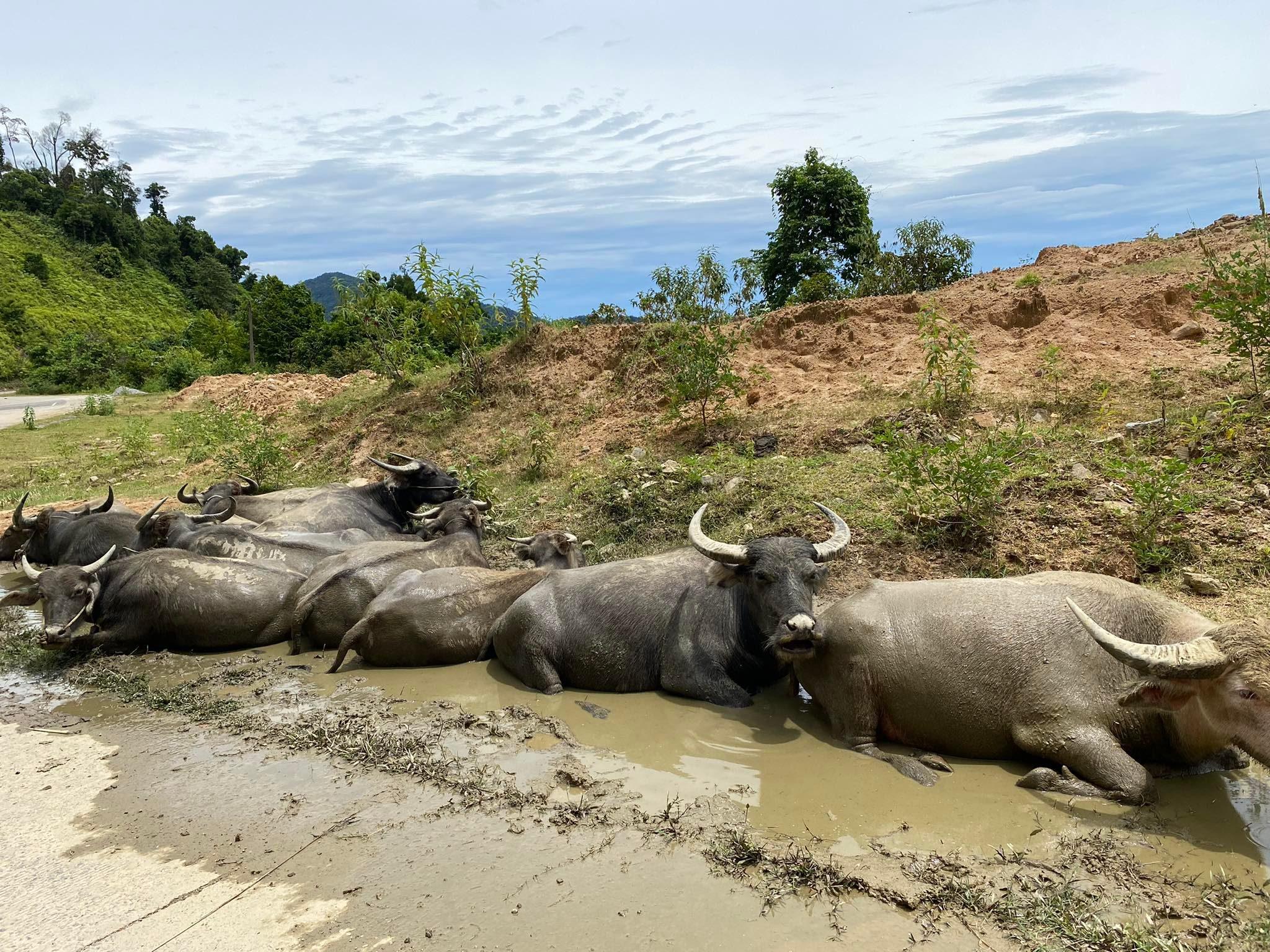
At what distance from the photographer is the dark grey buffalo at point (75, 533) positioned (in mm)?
8281

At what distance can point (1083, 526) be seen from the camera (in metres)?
6.19

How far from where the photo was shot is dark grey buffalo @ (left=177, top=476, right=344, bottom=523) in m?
9.34

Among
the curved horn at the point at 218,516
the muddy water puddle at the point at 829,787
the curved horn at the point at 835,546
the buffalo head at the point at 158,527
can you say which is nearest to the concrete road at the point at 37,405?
the curved horn at the point at 218,516

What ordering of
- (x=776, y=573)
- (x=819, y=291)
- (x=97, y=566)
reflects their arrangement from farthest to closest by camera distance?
(x=819, y=291)
(x=97, y=566)
(x=776, y=573)

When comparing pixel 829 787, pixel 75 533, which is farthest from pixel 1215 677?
pixel 75 533

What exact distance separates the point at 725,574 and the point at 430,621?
2153 millimetres

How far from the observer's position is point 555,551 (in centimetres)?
732

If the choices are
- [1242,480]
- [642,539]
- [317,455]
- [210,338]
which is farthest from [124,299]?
[1242,480]

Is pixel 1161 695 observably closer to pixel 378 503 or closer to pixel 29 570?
pixel 378 503

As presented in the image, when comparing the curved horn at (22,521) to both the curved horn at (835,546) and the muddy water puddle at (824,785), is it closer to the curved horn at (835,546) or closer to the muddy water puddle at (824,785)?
the muddy water puddle at (824,785)

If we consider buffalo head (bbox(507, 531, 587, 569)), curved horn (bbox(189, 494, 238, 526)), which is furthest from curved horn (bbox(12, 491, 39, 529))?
buffalo head (bbox(507, 531, 587, 569))

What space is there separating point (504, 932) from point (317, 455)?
1224cm

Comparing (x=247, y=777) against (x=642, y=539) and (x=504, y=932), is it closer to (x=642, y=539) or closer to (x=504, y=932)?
(x=504, y=932)

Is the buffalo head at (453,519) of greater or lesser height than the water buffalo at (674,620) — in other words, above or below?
above
